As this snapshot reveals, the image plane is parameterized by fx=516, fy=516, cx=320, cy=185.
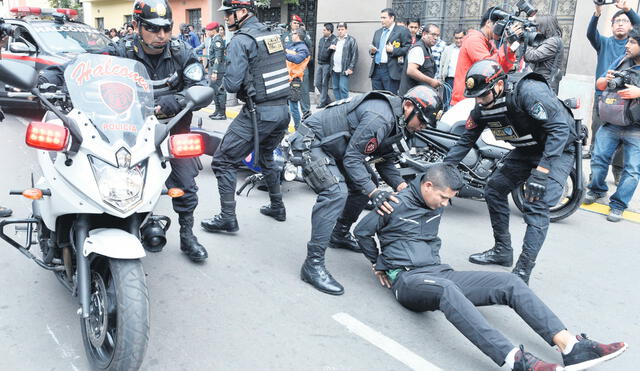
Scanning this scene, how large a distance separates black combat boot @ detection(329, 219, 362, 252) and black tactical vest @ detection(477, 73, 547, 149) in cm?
136

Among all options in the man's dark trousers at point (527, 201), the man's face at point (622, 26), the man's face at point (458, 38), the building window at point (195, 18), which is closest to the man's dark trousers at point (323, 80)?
the man's face at point (458, 38)

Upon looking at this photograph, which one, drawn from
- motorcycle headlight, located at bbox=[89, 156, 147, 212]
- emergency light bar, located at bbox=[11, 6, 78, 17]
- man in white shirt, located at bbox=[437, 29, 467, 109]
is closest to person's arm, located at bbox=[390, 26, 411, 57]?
man in white shirt, located at bbox=[437, 29, 467, 109]

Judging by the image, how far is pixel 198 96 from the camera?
8.70ft

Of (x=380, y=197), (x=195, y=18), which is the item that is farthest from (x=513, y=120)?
(x=195, y=18)

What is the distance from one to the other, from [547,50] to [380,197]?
166 inches

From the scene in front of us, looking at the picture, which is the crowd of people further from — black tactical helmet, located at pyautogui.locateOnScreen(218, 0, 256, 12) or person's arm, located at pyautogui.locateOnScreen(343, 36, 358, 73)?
person's arm, located at pyautogui.locateOnScreen(343, 36, 358, 73)

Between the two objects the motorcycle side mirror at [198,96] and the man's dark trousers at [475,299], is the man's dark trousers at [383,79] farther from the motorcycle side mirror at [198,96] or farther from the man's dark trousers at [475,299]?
the motorcycle side mirror at [198,96]

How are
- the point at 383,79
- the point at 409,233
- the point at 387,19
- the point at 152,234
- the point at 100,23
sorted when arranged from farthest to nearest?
the point at 100,23, the point at 383,79, the point at 387,19, the point at 409,233, the point at 152,234

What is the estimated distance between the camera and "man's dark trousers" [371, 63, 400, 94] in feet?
29.3

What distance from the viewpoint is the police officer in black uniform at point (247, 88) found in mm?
4172

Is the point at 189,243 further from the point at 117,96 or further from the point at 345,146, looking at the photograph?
the point at 117,96

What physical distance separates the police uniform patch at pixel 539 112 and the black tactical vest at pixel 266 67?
2.00m

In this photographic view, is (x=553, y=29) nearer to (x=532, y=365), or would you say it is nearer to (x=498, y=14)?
(x=498, y=14)

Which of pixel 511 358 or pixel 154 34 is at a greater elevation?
pixel 154 34
